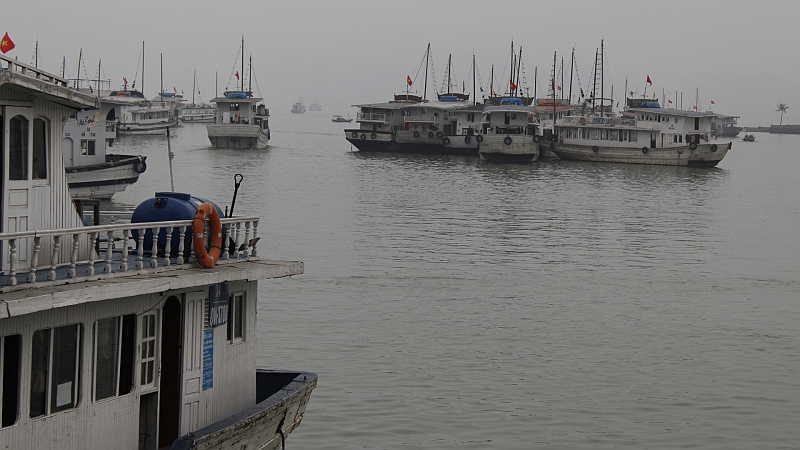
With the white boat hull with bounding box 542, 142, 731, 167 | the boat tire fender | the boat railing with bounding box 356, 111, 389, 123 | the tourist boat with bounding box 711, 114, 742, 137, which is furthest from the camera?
the tourist boat with bounding box 711, 114, 742, 137

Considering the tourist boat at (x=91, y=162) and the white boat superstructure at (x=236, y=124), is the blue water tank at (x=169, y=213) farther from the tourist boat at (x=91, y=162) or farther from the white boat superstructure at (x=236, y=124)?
the white boat superstructure at (x=236, y=124)

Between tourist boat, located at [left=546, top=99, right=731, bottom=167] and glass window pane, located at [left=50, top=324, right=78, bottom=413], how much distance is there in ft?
235

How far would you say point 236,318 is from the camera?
1172 cm

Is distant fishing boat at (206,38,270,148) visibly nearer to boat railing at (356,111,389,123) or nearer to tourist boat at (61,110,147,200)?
boat railing at (356,111,389,123)

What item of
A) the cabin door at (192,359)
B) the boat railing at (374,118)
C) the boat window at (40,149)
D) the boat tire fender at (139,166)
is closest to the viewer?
the boat window at (40,149)

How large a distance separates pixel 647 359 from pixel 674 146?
60238 mm

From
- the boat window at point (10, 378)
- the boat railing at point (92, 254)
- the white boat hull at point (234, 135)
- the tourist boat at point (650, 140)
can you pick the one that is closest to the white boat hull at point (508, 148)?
the tourist boat at point (650, 140)

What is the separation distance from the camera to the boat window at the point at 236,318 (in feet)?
37.9

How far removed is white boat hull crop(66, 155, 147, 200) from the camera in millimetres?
39969

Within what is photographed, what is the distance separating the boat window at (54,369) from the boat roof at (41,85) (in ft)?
6.75

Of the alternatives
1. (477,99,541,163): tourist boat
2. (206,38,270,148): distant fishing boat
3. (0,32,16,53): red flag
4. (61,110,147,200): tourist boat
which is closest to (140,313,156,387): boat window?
(0,32,16,53): red flag

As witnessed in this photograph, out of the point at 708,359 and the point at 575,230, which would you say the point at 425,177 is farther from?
the point at 708,359

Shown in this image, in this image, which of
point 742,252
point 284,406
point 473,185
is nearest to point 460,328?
point 284,406

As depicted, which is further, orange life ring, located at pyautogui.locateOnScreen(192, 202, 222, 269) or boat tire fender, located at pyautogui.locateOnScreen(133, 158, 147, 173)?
boat tire fender, located at pyautogui.locateOnScreen(133, 158, 147, 173)
